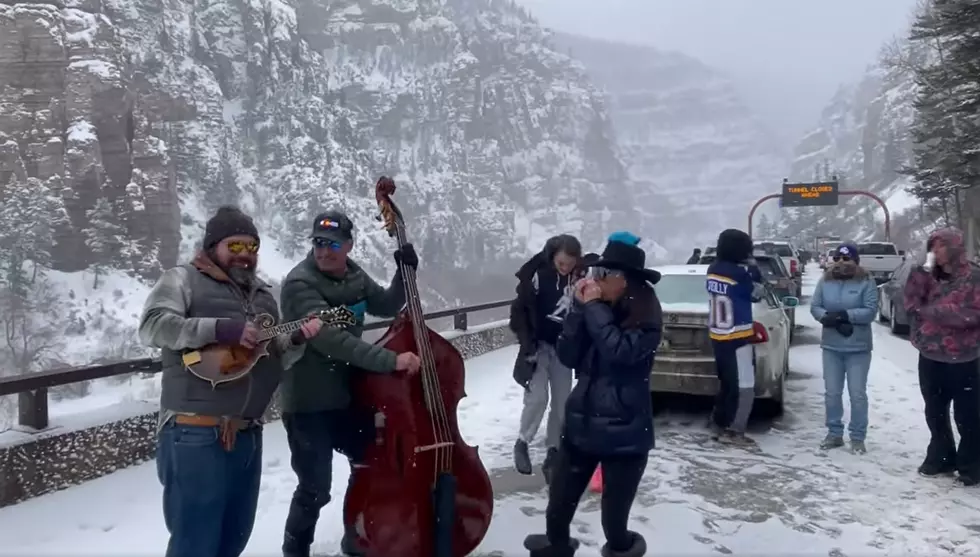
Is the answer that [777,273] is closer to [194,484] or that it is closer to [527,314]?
[527,314]

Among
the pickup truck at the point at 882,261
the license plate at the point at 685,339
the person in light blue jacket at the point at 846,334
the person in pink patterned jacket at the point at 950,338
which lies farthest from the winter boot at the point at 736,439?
the pickup truck at the point at 882,261

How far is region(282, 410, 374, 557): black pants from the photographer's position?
371 cm

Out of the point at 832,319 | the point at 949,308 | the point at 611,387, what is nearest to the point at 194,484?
the point at 611,387

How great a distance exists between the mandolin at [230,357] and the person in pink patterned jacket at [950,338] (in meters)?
4.49

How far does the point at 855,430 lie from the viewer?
6352mm

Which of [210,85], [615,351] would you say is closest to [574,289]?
[615,351]

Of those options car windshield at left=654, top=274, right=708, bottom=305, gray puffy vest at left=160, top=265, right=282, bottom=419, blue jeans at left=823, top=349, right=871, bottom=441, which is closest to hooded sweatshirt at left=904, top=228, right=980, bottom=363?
blue jeans at left=823, top=349, right=871, bottom=441

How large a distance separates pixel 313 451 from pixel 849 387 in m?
4.61

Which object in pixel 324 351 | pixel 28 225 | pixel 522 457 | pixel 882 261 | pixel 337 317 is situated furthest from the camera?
pixel 28 225

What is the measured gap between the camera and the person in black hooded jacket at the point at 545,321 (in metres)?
5.38

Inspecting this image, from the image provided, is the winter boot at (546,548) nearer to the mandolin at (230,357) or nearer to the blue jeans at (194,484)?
the blue jeans at (194,484)

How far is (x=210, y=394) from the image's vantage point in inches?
117

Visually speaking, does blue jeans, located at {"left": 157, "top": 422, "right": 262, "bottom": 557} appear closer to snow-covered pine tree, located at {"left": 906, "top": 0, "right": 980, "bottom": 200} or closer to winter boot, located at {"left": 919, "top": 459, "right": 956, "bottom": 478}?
winter boot, located at {"left": 919, "top": 459, "right": 956, "bottom": 478}

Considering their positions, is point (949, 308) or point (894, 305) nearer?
point (949, 308)
